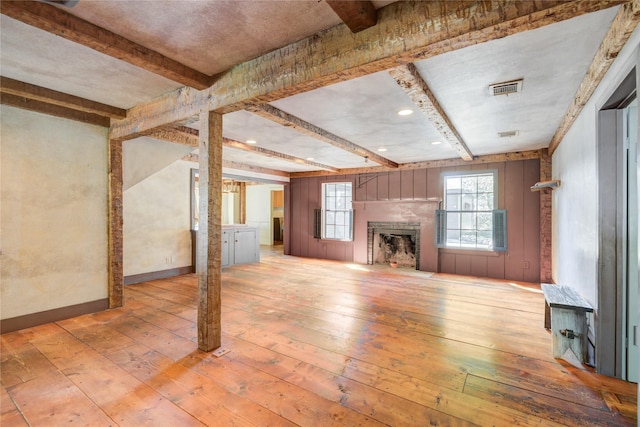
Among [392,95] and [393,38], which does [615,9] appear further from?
[392,95]

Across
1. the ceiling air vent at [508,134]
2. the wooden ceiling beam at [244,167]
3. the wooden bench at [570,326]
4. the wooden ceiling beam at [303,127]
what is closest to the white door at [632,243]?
the wooden bench at [570,326]

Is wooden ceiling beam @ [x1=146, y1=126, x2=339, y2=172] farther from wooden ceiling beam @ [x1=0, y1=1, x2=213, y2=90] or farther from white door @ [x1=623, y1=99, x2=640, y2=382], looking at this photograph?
white door @ [x1=623, y1=99, x2=640, y2=382]

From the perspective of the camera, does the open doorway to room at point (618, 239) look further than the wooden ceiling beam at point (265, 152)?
No

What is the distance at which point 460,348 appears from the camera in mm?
2633

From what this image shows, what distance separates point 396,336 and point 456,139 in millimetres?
2852

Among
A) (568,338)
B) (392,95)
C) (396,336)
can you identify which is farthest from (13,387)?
(568,338)

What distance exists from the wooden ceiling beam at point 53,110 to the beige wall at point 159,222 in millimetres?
1575

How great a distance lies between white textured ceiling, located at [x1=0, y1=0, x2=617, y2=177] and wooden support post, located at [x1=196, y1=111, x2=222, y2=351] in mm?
608

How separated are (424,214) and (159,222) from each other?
544 cm

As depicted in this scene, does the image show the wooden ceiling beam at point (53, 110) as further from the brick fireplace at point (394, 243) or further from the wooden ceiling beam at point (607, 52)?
the brick fireplace at point (394, 243)

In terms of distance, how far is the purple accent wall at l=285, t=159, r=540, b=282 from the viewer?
533 cm

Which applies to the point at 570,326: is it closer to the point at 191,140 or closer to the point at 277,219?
the point at 191,140

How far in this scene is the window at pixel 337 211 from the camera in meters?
7.66

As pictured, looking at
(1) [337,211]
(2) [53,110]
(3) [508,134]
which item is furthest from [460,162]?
(2) [53,110]
